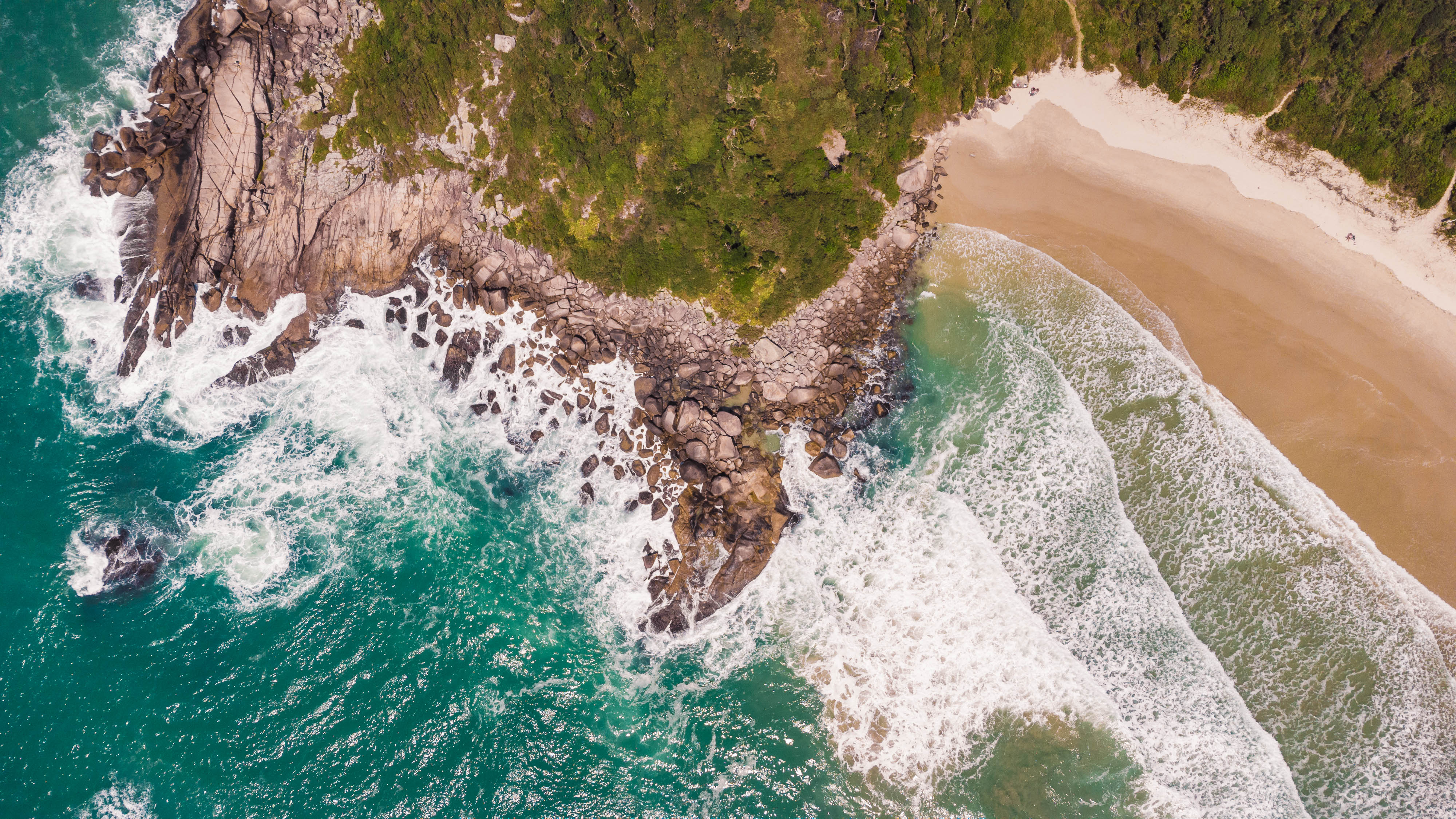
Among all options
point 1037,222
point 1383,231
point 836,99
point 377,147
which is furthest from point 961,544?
point 377,147

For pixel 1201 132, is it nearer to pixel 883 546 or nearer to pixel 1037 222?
pixel 1037 222

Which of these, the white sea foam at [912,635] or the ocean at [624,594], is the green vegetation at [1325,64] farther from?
the white sea foam at [912,635]

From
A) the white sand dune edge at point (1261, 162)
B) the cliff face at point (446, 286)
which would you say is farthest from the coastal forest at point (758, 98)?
the cliff face at point (446, 286)

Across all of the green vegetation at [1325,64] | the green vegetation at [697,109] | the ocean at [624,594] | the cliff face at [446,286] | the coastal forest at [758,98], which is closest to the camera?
the green vegetation at [1325,64]

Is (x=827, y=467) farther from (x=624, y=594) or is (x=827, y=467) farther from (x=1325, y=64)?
(x=1325, y=64)

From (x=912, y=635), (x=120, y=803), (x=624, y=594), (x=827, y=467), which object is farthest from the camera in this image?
(x=827, y=467)

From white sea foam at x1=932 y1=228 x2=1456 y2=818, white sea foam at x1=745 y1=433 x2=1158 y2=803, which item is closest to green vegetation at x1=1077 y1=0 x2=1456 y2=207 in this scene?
white sea foam at x1=932 y1=228 x2=1456 y2=818

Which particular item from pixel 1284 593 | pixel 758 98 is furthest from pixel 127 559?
pixel 1284 593
